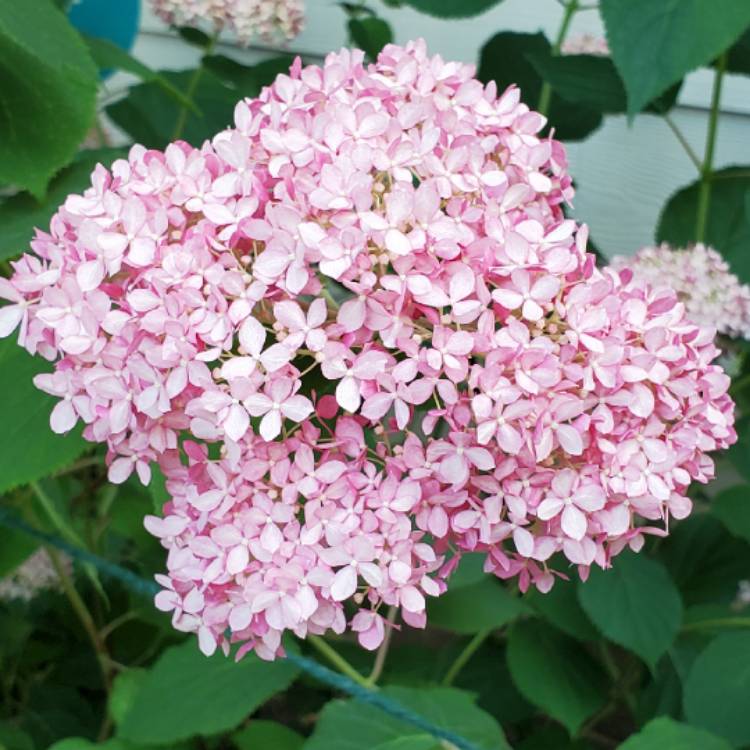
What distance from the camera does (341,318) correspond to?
0.40 metres

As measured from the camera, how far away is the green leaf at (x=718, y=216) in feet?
3.43

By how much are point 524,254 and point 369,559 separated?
134 mm

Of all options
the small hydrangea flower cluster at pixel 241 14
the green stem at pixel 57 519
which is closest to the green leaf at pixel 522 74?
the small hydrangea flower cluster at pixel 241 14

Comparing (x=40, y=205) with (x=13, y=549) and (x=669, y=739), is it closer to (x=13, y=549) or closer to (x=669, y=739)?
(x=13, y=549)

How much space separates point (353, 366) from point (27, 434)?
0.95ft

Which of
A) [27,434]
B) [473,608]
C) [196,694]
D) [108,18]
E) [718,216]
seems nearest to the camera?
[27,434]

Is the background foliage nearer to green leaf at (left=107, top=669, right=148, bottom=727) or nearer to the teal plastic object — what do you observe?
green leaf at (left=107, top=669, right=148, bottom=727)

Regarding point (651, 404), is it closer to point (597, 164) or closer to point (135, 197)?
point (135, 197)

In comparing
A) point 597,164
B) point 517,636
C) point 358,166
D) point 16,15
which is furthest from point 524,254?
point 597,164

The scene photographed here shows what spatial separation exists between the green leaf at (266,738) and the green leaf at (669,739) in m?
0.35

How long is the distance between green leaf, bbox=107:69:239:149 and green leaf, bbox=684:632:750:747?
694 millimetres

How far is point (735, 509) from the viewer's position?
0.94m

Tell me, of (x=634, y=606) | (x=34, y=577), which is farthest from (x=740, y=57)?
(x=34, y=577)

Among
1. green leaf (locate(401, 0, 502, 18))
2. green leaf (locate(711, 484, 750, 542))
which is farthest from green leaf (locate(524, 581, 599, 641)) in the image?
green leaf (locate(401, 0, 502, 18))
